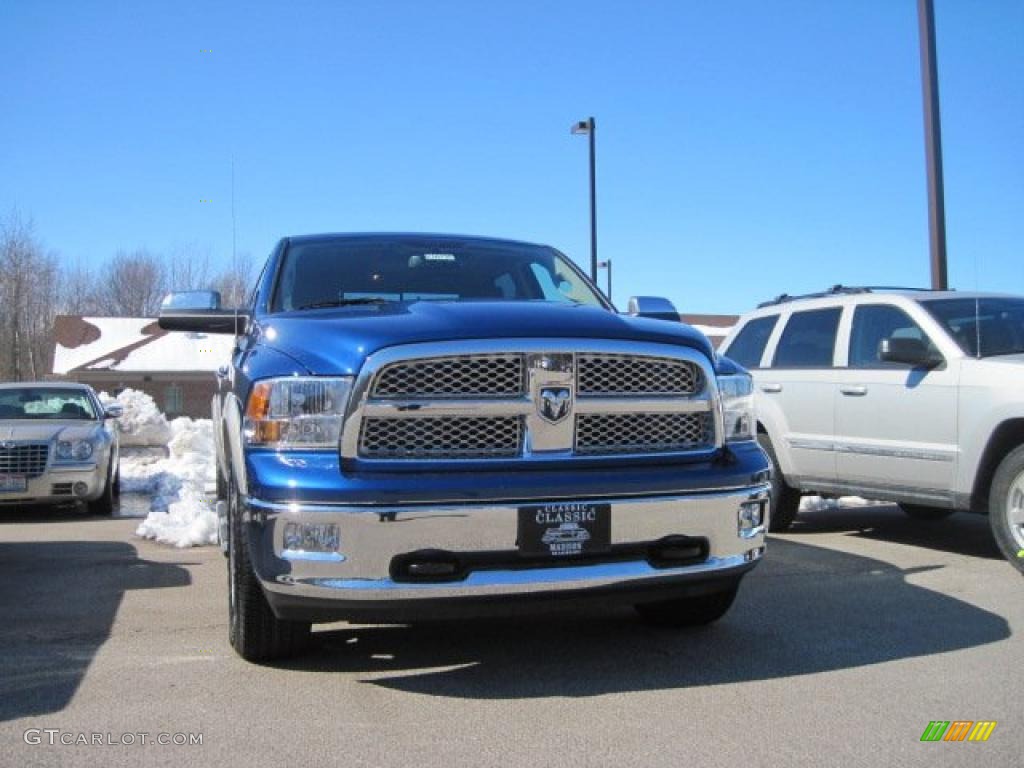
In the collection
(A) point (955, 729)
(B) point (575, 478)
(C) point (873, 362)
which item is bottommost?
(A) point (955, 729)

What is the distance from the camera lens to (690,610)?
4676 millimetres

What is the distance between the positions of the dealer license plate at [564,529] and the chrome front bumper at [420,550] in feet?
0.12

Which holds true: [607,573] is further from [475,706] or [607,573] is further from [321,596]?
[321,596]

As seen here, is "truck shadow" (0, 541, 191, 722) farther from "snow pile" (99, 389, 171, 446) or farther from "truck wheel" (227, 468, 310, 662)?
"snow pile" (99, 389, 171, 446)

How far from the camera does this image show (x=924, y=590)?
5.66 metres

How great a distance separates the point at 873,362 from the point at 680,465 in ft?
12.5

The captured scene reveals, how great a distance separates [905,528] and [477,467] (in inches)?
231

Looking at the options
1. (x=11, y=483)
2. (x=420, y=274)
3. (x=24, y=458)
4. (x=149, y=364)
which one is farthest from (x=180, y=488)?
(x=149, y=364)

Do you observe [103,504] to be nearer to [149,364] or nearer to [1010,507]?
[1010,507]

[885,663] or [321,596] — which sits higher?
[321,596]

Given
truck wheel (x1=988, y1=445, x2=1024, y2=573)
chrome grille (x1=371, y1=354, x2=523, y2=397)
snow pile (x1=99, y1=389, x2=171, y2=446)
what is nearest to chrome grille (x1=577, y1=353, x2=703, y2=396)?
chrome grille (x1=371, y1=354, x2=523, y2=397)

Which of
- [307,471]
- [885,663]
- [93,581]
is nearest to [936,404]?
[885,663]

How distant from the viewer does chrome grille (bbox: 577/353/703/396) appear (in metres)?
3.87

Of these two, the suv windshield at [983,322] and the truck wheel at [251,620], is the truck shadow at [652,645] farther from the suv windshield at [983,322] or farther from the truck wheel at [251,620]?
the suv windshield at [983,322]
